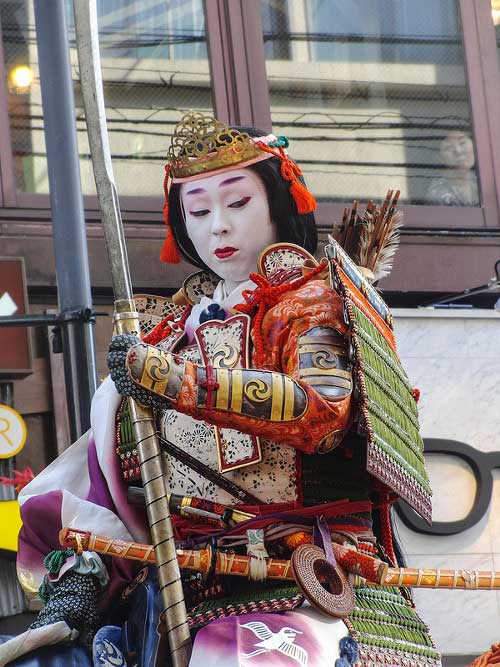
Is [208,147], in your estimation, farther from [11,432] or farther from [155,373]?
[11,432]

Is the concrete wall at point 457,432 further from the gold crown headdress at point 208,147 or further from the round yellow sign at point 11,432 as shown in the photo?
the gold crown headdress at point 208,147

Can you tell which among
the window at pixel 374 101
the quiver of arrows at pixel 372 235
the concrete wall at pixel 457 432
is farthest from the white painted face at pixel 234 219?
the window at pixel 374 101

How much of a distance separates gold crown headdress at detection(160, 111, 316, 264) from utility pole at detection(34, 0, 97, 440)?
6.50 feet

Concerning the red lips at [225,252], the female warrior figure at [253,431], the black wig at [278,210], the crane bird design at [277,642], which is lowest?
the crane bird design at [277,642]

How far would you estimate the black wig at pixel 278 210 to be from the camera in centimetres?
478

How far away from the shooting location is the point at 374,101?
34.4 feet

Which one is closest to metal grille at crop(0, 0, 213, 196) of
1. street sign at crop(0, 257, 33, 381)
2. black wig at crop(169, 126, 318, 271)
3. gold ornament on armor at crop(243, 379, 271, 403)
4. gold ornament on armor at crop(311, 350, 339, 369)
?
street sign at crop(0, 257, 33, 381)

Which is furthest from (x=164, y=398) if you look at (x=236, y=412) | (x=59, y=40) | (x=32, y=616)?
(x=32, y=616)

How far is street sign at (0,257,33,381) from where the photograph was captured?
9.12 metres

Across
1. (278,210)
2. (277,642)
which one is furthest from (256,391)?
(278,210)

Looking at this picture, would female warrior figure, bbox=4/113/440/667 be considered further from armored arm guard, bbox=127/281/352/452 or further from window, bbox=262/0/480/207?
window, bbox=262/0/480/207

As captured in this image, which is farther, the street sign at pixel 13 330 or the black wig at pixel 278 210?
the street sign at pixel 13 330

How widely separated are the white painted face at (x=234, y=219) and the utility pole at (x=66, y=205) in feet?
6.55

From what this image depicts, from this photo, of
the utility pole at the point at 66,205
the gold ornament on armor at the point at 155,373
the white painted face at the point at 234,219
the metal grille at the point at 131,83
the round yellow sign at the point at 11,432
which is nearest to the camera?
the gold ornament on armor at the point at 155,373
